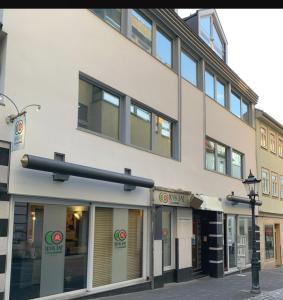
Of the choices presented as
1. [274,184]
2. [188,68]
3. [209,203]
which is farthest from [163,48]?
[274,184]

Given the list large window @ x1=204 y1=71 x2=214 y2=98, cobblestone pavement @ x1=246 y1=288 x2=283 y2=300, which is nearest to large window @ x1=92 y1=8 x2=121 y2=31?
large window @ x1=204 y1=71 x2=214 y2=98

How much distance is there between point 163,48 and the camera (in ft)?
50.2

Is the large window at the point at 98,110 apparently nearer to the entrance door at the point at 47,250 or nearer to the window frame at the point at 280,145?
the entrance door at the point at 47,250

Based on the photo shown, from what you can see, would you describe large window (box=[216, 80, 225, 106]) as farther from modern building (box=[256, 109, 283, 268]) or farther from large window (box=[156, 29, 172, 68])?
large window (box=[156, 29, 172, 68])

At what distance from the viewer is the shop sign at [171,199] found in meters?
13.4

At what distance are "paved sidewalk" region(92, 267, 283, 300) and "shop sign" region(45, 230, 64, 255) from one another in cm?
201

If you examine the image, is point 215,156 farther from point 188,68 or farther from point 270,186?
point 270,186

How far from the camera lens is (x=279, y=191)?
27172 millimetres

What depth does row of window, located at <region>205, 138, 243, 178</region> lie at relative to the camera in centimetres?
1816

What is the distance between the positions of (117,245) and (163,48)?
278 inches

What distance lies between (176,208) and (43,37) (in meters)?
7.57

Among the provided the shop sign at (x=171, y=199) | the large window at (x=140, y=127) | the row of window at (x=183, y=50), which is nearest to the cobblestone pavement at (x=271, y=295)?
the shop sign at (x=171, y=199)

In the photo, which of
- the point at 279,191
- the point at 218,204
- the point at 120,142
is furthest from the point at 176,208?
the point at 279,191

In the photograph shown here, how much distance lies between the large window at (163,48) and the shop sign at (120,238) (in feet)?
19.7
